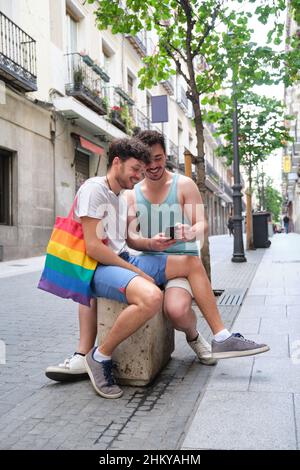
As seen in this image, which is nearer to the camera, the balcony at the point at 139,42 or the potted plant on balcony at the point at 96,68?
the potted plant on balcony at the point at 96,68

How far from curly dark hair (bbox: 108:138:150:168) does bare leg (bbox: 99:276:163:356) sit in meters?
0.74

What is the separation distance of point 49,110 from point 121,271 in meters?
11.8

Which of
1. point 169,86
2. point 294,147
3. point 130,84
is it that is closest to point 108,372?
point 130,84

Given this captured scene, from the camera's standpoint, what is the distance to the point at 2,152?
1206 cm

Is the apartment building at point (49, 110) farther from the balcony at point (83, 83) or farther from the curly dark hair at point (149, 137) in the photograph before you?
the curly dark hair at point (149, 137)

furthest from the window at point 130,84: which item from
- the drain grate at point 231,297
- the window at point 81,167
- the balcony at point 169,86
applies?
the drain grate at point 231,297

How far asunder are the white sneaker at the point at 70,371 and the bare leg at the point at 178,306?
64 cm

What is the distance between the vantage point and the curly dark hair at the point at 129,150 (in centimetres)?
305

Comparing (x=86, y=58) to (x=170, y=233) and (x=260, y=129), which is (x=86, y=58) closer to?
(x=260, y=129)

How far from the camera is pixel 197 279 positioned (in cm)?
333

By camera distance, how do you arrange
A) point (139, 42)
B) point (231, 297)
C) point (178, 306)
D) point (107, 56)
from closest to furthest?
1. point (178, 306)
2. point (231, 297)
3. point (107, 56)
4. point (139, 42)

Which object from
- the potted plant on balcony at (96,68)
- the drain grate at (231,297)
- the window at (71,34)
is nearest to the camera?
the drain grate at (231,297)

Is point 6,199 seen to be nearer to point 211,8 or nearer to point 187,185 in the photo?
point 211,8

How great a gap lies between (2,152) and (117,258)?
32.3ft
